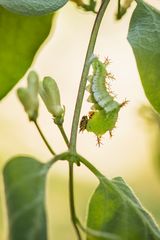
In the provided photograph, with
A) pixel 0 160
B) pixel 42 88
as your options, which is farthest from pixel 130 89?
pixel 42 88

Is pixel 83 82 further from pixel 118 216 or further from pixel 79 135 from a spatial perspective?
pixel 79 135

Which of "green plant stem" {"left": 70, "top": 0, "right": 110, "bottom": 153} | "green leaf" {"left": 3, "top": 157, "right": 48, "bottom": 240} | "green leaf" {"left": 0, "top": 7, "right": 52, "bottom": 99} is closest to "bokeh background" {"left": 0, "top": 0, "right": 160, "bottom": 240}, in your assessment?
"green leaf" {"left": 0, "top": 7, "right": 52, "bottom": 99}

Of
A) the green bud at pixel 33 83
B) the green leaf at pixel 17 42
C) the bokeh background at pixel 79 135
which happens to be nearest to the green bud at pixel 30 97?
the green bud at pixel 33 83

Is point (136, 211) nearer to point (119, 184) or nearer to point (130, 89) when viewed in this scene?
point (119, 184)

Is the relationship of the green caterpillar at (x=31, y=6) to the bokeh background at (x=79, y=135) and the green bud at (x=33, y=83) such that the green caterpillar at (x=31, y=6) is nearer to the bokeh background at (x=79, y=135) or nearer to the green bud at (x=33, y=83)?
the green bud at (x=33, y=83)

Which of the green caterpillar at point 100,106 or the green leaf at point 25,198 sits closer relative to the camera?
the green leaf at point 25,198

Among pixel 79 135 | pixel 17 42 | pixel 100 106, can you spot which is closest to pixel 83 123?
pixel 100 106
